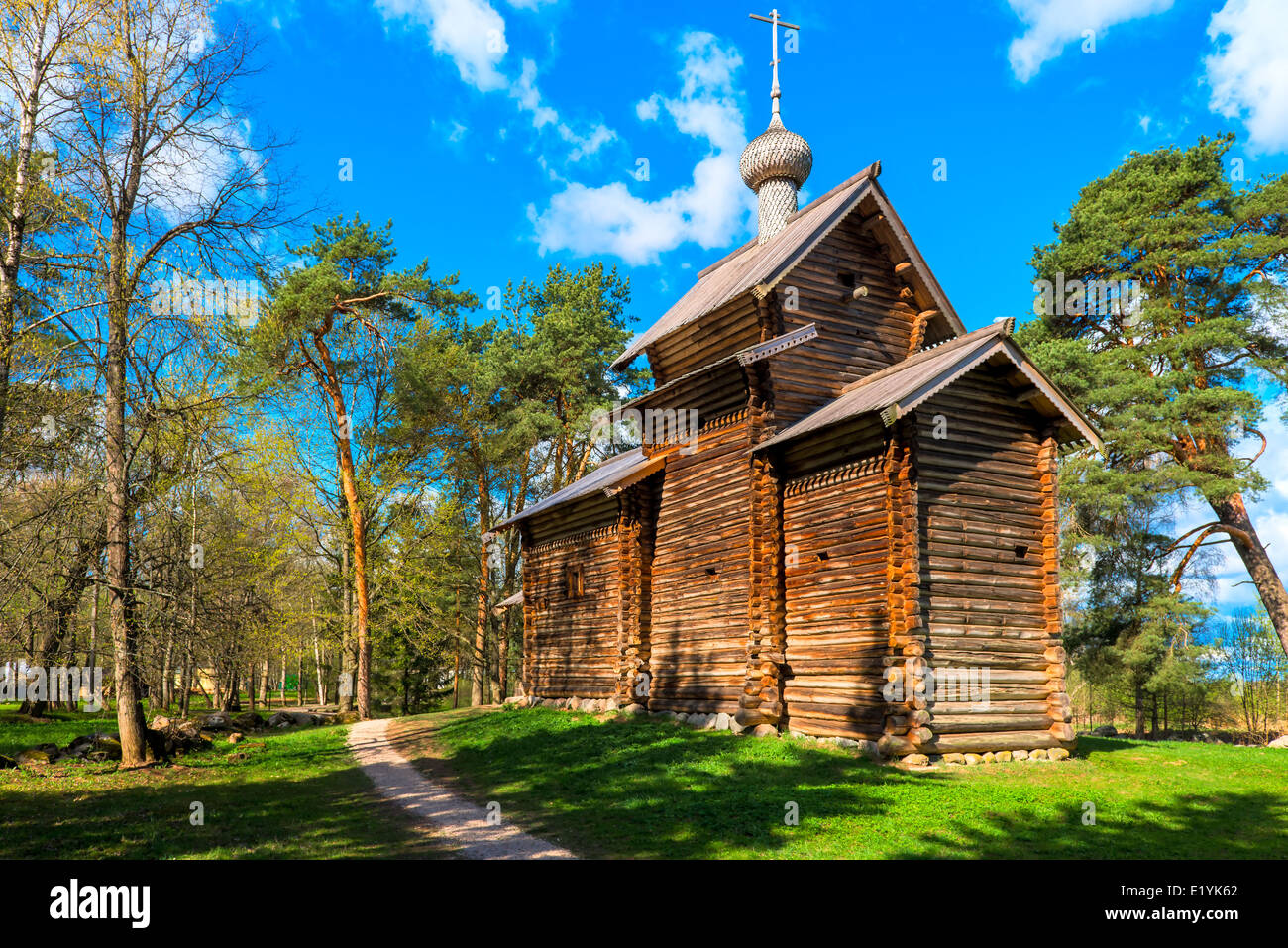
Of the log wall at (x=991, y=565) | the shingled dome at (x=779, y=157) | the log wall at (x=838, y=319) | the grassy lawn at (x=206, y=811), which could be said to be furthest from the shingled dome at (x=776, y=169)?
the grassy lawn at (x=206, y=811)

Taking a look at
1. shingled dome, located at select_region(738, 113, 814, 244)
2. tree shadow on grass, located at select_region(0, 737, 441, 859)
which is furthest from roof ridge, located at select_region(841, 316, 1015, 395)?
tree shadow on grass, located at select_region(0, 737, 441, 859)

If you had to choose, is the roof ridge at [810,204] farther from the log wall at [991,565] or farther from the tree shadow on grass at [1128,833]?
the tree shadow on grass at [1128,833]

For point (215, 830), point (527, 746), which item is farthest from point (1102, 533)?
point (215, 830)

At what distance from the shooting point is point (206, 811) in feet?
38.8

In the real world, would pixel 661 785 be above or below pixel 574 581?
below

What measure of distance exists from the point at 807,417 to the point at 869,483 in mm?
2755

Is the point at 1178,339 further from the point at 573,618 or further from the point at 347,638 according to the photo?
the point at 347,638

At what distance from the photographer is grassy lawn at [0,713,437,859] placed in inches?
371

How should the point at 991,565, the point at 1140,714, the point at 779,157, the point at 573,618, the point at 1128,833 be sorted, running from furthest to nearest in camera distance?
1. the point at 1140,714
2. the point at 573,618
3. the point at 779,157
4. the point at 991,565
5. the point at 1128,833

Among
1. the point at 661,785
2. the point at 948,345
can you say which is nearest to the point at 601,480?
the point at 948,345

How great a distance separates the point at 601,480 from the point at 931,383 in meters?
12.5

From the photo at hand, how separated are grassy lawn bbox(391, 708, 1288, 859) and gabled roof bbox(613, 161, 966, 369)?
33.5 feet

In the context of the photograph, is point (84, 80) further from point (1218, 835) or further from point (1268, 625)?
point (1268, 625)
